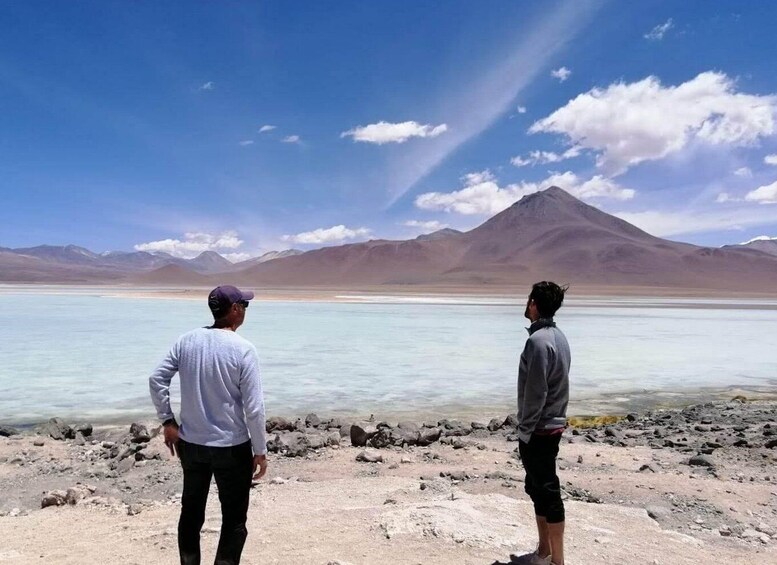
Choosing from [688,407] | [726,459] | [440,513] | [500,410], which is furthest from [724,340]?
[440,513]

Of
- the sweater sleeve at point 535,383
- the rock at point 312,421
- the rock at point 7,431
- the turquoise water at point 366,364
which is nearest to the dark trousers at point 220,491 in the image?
the sweater sleeve at point 535,383

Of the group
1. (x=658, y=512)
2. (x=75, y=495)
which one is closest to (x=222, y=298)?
(x=75, y=495)

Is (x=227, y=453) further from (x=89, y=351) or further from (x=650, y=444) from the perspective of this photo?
(x=89, y=351)

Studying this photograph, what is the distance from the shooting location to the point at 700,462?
6.08m

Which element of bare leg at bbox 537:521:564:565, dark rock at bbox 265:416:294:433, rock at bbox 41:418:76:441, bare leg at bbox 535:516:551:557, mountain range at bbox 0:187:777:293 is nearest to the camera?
bare leg at bbox 537:521:564:565

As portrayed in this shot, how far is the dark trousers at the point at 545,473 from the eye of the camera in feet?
11.0

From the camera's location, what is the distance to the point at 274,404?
914cm

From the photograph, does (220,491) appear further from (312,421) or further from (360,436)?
(312,421)

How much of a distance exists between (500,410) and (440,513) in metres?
5.09

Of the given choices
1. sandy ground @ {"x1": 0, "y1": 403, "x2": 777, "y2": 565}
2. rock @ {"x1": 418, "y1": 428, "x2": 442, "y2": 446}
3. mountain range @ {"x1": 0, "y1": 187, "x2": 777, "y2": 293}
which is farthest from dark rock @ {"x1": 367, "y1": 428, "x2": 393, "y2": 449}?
mountain range @ {"x1": 0, "y1": 187, "x2": 777, "y2": 293}

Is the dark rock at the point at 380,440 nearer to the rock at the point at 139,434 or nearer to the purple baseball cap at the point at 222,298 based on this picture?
the rock at the point at 139,434

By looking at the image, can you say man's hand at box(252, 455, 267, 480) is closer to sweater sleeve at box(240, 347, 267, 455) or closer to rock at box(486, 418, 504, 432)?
sweater sleeve at box(240, 347, 267, 455)

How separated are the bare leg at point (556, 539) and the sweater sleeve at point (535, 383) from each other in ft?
1.73

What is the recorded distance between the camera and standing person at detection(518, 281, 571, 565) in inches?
128
